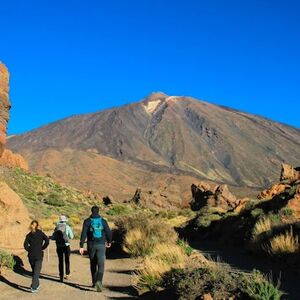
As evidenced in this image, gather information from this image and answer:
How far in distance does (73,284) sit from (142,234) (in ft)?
18.0

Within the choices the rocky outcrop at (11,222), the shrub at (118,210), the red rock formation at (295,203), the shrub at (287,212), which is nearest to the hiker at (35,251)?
the rocky outcrop at (11,222)

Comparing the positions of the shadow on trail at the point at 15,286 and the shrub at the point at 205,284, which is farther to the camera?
the shadow on trail at the point at 15,286

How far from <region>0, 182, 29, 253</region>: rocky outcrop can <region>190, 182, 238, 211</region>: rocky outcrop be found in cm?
2822

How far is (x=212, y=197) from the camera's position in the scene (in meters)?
47.5

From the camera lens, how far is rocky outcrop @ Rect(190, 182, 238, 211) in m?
45.8

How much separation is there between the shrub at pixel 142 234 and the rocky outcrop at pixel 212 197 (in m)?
25.4

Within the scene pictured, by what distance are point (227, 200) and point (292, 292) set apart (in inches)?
1398

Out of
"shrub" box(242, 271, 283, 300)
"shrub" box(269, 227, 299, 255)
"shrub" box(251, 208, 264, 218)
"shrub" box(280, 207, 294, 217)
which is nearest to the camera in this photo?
"shrub" box(242, 271, 283, 300)

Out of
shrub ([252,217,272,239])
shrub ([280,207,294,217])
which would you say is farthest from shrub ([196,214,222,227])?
shrub ([252,217,272,239])

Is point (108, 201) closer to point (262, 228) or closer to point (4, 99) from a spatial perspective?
point (4, 99)

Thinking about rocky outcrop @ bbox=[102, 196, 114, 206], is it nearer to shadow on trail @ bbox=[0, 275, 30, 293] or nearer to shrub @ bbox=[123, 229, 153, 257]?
shrub @ bbox=[123, 229, 153, 257]

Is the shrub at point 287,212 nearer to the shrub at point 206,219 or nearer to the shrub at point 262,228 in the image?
the shrub at point 262,228

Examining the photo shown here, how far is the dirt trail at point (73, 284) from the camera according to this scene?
11.1m

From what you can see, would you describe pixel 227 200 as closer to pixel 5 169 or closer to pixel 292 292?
pixel 5 169
